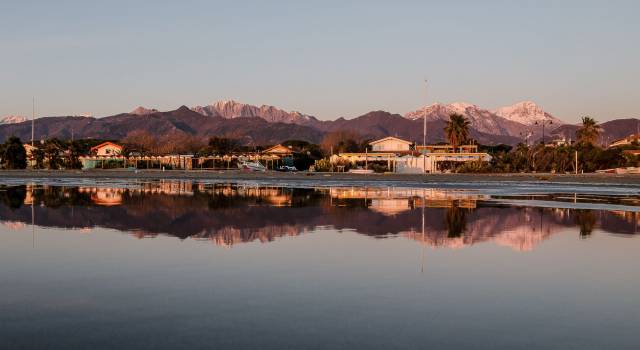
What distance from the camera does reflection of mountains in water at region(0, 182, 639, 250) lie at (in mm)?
16281

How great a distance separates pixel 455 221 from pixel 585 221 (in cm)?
403

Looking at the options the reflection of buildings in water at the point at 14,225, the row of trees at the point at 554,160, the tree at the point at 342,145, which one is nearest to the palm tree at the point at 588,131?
the row of trees at the point at 554,160

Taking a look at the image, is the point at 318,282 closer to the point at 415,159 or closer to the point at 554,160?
the point at 554,160

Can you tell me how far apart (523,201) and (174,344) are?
23.8 meters

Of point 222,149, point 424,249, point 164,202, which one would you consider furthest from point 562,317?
point 222,149

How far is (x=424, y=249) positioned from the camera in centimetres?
1367

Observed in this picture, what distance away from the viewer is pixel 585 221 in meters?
19.7

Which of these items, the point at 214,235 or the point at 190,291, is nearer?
the point at 190,291

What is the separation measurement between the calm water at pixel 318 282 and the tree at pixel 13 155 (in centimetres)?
8748

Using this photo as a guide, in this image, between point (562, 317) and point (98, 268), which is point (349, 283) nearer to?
point (562, 317)

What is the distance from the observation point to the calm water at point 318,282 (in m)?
7.24

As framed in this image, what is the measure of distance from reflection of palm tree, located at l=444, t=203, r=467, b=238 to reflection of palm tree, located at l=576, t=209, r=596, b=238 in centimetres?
305

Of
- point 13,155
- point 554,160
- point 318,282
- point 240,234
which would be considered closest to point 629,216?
point 240,234

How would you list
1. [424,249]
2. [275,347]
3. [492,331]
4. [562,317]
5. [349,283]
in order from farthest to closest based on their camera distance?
[424,249] → [349,283] → [562,317] → [492,331] → [275,347]
